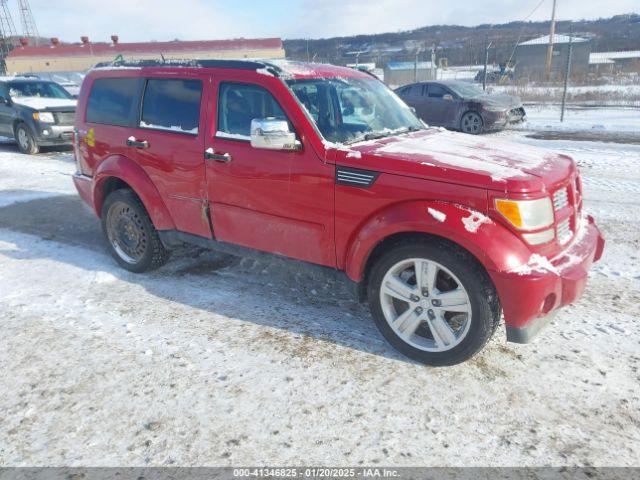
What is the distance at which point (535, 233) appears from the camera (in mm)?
2900

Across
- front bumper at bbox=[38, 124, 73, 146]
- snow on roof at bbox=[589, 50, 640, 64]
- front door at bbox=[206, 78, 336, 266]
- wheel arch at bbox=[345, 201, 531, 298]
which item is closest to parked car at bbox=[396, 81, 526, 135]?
front bumper at bbox=[38, 124, 73, 146]

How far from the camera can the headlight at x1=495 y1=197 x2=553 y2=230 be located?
9.25ft

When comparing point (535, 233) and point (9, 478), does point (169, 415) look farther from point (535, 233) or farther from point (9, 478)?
point (535, 233)

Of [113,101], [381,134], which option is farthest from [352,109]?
[113,101]

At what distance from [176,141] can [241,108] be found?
682 mm


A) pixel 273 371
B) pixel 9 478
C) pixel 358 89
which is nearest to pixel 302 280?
pixel 273 371

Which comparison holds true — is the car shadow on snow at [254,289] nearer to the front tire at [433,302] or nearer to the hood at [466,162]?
the front tire at [433,302]

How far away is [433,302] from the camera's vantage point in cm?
313

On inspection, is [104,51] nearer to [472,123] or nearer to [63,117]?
[63,117]

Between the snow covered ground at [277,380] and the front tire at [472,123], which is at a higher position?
the snow covered ground at [277,380]

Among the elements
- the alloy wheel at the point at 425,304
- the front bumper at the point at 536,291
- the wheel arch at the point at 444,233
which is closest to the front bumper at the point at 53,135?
the wheel arch at the point at 444,233

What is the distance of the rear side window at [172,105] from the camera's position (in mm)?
4070

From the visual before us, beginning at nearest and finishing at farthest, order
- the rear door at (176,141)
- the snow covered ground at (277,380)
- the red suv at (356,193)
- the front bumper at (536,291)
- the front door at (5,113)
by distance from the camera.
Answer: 1. the snow covered ground at (277,380)
2. the front bumper at (536,291)
3. the red suv at (356,193)
4. the rear door at (176,141)
5. the front door at (5,113)

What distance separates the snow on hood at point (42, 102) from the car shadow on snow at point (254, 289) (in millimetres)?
7246
